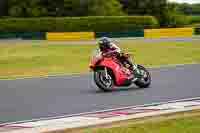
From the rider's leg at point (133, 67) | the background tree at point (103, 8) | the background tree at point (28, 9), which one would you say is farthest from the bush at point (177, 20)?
the rider's leg at point (133, 67)

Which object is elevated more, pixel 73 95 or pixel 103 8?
pixel 73 95

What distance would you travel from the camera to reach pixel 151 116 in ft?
35.7

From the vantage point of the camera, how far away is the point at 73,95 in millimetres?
15344

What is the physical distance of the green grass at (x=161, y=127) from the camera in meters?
9.16

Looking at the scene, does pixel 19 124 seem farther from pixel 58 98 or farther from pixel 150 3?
pixel 150 3

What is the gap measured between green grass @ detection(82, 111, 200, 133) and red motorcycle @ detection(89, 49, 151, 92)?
607 centimetres

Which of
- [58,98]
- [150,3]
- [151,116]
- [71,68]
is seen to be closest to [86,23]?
[150,3]

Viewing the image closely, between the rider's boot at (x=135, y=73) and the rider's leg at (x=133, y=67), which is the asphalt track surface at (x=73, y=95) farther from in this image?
the rider's leg at (x=133, y=67)

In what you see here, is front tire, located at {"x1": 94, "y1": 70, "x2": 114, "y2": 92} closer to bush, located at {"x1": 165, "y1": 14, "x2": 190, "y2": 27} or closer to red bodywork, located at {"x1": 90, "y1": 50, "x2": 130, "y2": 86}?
red bodywork, located at {"x1": 90, "y1": 50, "x2": 130, "y2": 86}

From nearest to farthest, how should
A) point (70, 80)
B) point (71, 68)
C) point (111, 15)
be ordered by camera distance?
point (70, 80) < point (71, 68) < point (111, 15)

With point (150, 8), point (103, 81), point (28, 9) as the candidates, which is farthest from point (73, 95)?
point (150, 8)

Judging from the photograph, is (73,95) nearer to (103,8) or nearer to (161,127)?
(161,127)

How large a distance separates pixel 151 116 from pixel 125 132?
196 centimetres

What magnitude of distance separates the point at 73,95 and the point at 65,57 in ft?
57.6
